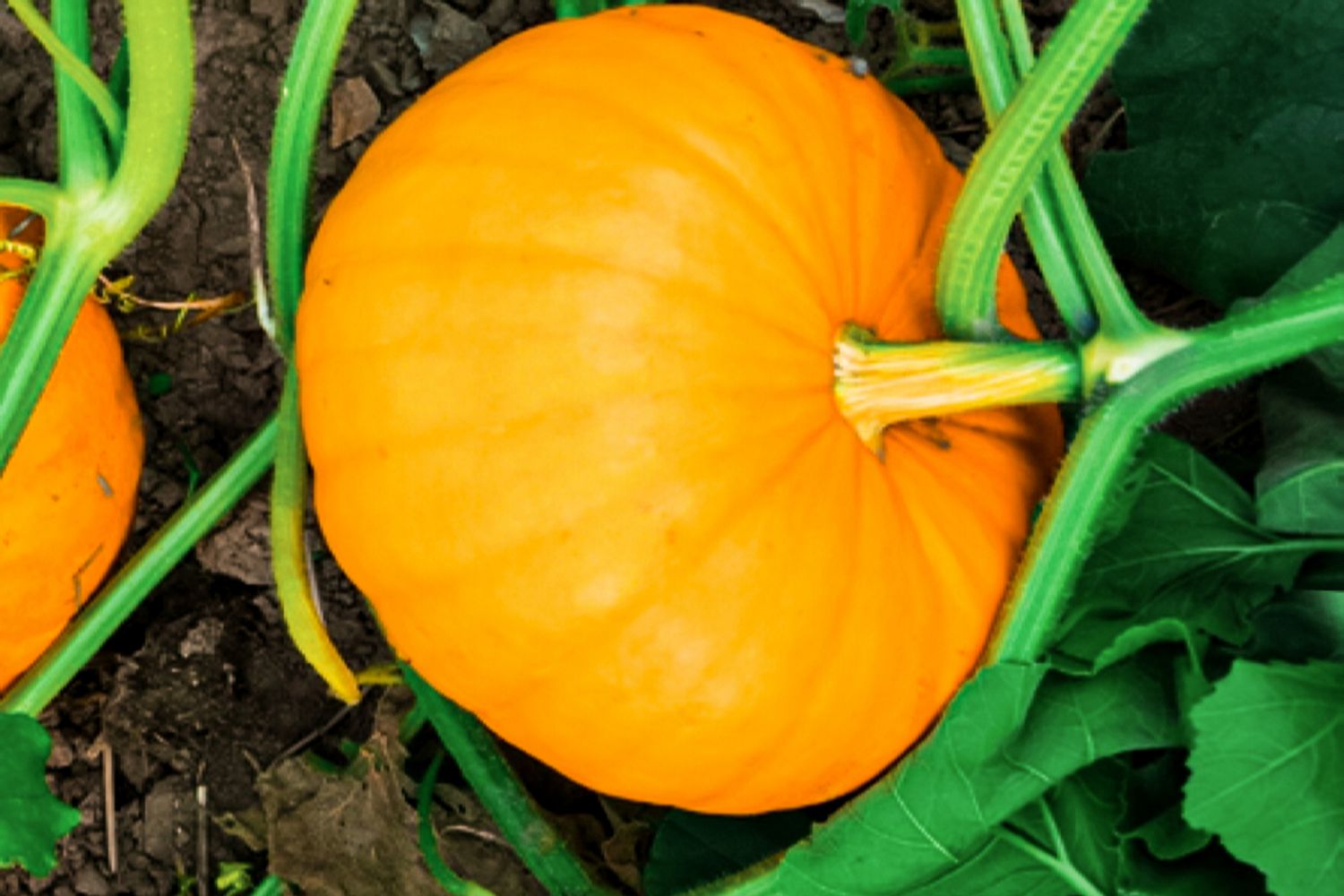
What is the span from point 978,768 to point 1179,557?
32 centimetres

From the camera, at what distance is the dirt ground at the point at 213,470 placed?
185 centimetres

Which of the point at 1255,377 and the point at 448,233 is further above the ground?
the point at 448,233

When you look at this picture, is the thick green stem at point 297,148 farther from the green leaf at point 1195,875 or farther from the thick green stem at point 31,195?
the green leaf at point 1195,875

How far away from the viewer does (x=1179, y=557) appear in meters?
1.48

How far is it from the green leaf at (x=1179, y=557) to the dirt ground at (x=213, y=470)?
0.37 m

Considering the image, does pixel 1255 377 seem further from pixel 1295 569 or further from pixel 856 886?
pixel 856 886

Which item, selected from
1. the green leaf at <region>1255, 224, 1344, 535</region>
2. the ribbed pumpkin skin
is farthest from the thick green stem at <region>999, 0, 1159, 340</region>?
the green leaf at <region>1255, 224, 1344, 535</region>

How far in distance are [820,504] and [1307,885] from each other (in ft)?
1.71

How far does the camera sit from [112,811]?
6.14 feet

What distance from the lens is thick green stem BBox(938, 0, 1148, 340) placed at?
1123 millimetres

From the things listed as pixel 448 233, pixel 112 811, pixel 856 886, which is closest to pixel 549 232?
pixel 448 233

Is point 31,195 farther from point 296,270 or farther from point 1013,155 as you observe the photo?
point 1013,155

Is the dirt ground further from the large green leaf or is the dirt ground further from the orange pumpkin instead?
the large green leaf

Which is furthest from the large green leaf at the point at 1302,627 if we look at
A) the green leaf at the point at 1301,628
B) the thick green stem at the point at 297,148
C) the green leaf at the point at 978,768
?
the thick green stem at the point at 297,148
